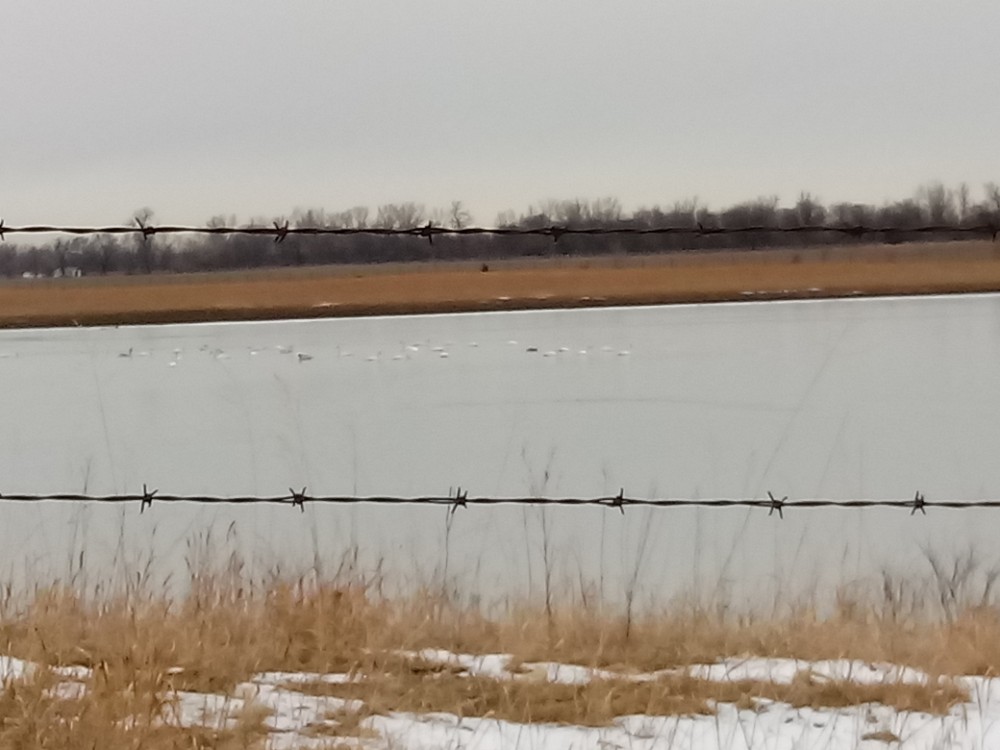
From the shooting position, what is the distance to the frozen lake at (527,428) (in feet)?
11.3

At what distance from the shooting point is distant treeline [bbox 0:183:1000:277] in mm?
2602

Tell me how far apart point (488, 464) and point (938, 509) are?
1.84 meters

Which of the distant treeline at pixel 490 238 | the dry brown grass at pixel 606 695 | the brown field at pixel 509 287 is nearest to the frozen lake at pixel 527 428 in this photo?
the distant treeline at pixel 490 238

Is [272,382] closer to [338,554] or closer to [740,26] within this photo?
[338,554]

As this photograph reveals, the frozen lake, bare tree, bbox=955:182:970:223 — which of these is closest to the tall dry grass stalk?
the frozen lake

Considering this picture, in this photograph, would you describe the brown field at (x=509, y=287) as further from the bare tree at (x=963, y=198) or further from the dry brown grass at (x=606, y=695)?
the bare tree at (x=963, y=198)

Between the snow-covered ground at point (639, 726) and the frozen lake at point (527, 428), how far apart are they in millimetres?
1150

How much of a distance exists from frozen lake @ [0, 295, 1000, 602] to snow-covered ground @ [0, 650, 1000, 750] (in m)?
1.15

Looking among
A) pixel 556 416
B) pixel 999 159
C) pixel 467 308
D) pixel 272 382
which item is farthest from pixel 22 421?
pixel 999 159

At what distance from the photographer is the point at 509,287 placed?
5.96 feet

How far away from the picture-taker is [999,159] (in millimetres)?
3363

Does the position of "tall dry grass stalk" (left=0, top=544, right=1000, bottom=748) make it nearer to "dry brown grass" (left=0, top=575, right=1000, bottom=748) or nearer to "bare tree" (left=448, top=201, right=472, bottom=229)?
"dry brown grass" (left=0, top=575, right=1000, bottom=748)

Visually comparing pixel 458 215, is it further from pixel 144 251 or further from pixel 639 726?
pixel 639 726

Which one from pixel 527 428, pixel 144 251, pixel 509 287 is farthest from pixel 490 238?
pixel 509 287
